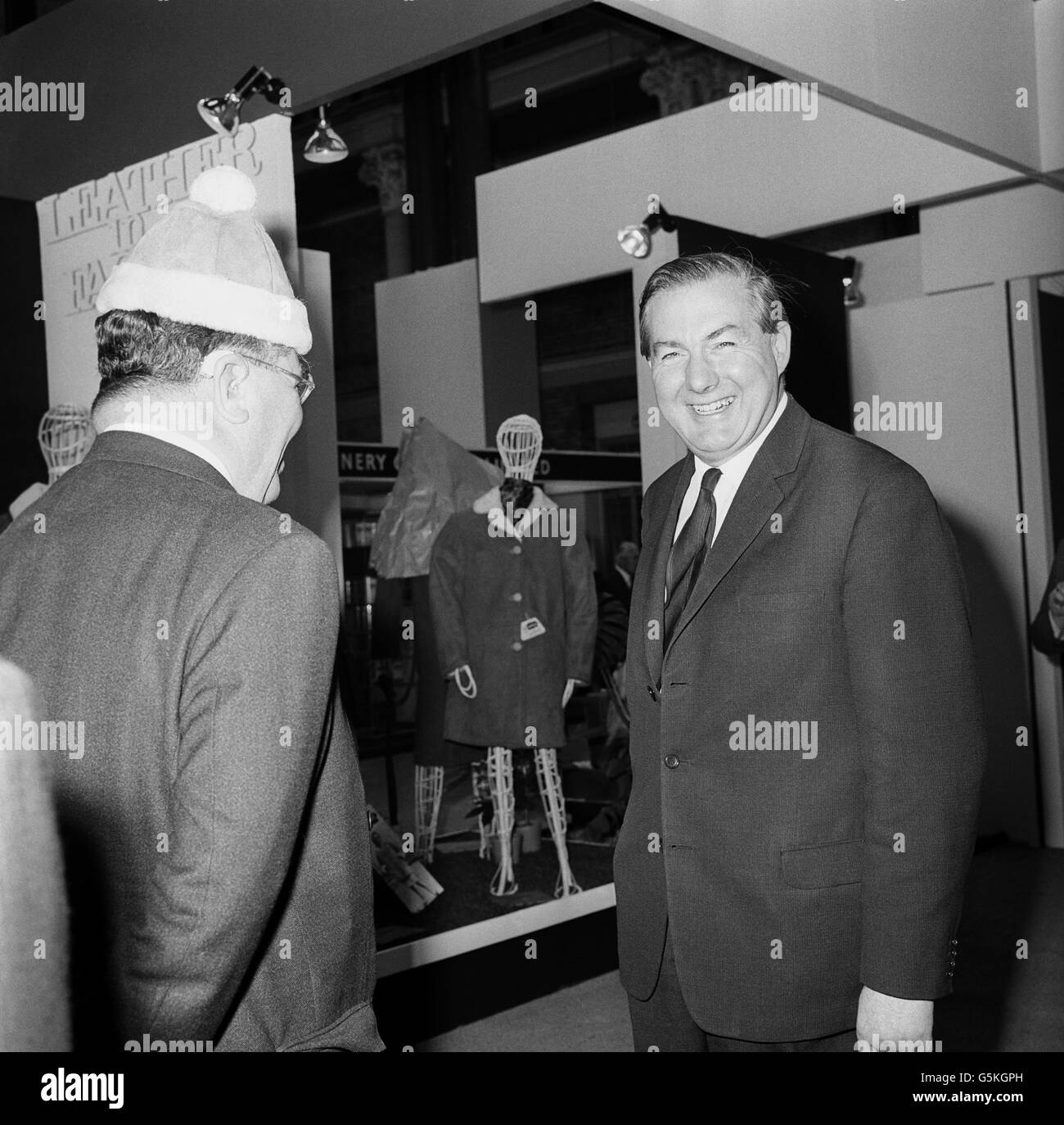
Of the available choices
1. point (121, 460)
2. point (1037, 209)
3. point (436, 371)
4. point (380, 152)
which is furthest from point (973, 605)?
point (380, 152)

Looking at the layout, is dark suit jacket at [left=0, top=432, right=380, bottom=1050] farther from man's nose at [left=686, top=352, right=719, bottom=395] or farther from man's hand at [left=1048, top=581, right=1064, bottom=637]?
man's hand at [left=1048, top=581, right=1064, bottom=637]

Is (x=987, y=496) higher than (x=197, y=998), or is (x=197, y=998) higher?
(x=987, y=496)

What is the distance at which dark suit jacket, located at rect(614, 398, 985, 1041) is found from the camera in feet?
5.27

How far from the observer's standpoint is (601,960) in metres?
4.51

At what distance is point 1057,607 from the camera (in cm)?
471

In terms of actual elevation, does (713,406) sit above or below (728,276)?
below

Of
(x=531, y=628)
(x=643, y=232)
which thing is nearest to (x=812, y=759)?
(x=643, y=232)

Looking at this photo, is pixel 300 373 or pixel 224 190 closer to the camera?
pixel 300 373

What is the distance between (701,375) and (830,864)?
0.74m

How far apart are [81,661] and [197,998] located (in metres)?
0.34

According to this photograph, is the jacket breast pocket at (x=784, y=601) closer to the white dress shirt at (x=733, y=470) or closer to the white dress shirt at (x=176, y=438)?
the white dress shirt at (x=733, y=470)

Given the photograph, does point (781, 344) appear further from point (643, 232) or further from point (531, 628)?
point (531, 628)

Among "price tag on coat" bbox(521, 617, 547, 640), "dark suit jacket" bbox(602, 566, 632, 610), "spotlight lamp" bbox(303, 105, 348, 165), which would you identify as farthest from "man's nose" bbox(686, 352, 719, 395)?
"dark suit jacket" bbox(602, 566, 632, 610)
